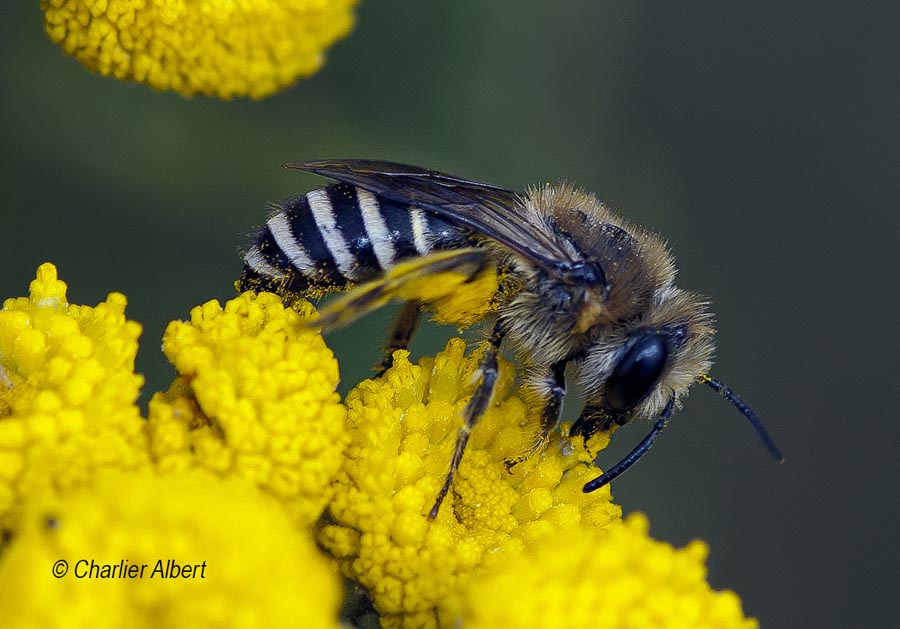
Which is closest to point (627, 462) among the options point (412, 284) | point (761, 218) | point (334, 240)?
point (412, 284)

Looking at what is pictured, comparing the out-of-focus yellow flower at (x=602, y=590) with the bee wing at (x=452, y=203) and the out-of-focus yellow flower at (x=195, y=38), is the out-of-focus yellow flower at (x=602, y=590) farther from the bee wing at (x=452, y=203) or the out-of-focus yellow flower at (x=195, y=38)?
the out-of-focus yellow flower at (x=195, y=38)

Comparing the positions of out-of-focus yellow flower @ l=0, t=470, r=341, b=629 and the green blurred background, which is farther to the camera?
the green blurred background

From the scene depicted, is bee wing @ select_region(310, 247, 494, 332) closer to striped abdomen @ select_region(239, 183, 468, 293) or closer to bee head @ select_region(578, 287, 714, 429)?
striped abdomen @ select_region(239, 183, 468, 293)

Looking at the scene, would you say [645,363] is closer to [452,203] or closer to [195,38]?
[452,203]

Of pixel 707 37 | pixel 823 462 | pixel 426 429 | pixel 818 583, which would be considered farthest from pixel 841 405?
pixel 426 429

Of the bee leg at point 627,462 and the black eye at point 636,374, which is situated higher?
the black eye at point 636,374

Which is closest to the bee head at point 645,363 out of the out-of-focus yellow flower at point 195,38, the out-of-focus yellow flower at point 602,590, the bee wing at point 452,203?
the bee wing at point 452,203

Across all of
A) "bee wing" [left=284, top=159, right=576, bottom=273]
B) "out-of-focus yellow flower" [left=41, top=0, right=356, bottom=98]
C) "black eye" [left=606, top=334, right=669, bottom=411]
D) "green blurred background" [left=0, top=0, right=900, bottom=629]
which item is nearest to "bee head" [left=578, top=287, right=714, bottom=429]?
"black eye" [left=606, top=334, right=669, bottom=411]
